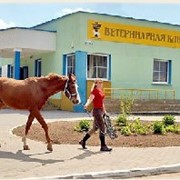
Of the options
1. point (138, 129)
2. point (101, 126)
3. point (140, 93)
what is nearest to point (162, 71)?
point (140, 93)

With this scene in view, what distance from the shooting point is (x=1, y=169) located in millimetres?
8125

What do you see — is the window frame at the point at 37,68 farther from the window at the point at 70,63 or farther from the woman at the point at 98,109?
the woman at the point at 98,109

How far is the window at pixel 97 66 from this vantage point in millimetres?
26531

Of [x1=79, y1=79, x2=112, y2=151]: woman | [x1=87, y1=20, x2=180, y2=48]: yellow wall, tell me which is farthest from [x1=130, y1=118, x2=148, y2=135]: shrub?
[x1=87, y1=20, x2=180, y2=48]: yellow wall

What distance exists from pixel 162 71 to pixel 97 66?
5.78 meters

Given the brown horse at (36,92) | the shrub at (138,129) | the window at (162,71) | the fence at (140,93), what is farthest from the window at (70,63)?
the brown horse at (36,92)

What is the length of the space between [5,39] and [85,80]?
6266mm

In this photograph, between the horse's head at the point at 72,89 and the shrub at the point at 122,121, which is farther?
the shrub at the point at 122,121

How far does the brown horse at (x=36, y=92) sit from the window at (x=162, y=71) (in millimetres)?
19425

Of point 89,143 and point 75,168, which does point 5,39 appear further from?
point 75,168

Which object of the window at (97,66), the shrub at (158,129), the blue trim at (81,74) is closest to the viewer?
the shrub at (158,129)

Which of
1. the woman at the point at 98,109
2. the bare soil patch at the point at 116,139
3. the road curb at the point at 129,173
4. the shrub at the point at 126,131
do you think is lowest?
the road curb at the point at 129,173

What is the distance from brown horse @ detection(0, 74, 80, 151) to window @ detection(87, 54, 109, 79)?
1578 centimetres

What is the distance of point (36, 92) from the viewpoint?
10438mm
